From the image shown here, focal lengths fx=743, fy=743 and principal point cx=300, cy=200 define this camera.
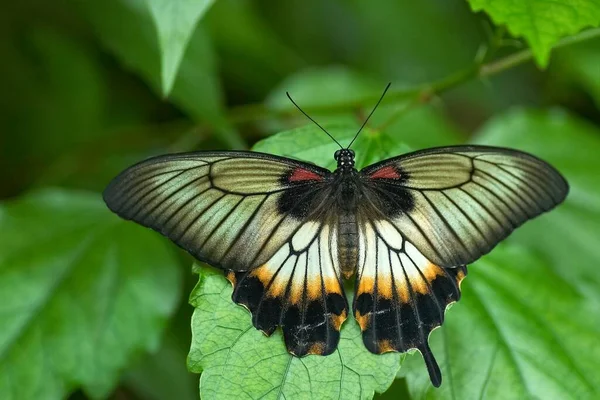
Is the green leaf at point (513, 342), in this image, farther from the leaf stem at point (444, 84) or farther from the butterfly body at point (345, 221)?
the leaf stem at point (444, 84)

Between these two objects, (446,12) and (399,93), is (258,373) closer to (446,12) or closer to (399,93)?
(399,93)

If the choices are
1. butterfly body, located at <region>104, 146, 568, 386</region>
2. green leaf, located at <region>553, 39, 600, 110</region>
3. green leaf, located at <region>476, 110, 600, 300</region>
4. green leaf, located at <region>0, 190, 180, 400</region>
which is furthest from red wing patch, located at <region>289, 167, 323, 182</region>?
green leaf, located at <region>553, 39, 600, 110</region>

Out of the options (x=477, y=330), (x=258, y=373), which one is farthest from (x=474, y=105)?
(x=258, y=373)

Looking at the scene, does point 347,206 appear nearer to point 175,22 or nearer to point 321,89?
point 175,22

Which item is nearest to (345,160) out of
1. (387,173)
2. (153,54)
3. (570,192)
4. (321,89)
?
(387,173)

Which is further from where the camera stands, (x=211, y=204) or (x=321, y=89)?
(x=321, y=89)

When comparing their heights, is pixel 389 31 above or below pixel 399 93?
above

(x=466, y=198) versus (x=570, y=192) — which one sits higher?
(x=570, y=192)
